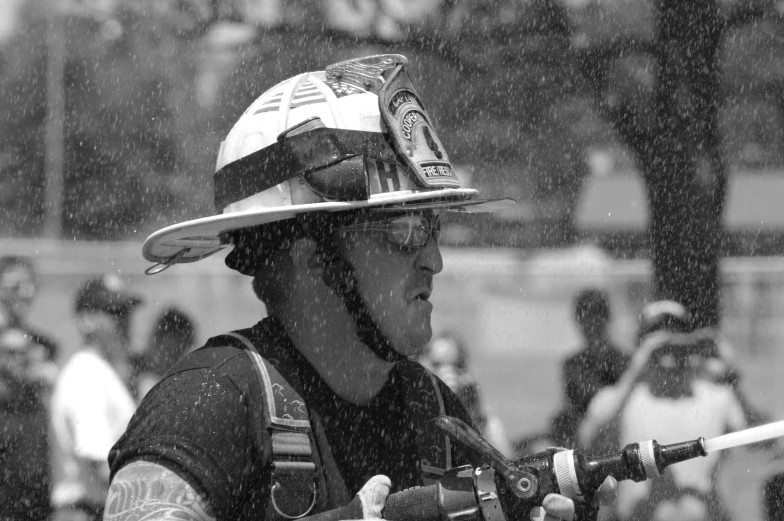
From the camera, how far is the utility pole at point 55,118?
8305mm

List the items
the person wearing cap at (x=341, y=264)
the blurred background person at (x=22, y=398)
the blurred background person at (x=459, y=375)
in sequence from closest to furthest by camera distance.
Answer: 1. the person wearing cap at (x=341, y=264)
2. the blurred background person at (x=22, y=398)
3. the blurred background person at (x=459, y=375)

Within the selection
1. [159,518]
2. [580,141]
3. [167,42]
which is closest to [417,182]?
[159,518]

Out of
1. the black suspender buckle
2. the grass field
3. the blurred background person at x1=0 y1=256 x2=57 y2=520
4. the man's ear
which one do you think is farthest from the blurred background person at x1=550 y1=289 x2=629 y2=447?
the black suspender buckle

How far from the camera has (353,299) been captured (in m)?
2.40

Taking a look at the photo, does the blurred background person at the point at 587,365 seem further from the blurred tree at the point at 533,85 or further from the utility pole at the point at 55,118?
the utility pole at the point at 55,118

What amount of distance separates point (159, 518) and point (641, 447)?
886mm

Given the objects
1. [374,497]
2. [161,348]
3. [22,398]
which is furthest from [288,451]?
[161,348]

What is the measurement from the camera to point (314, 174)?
2359 millimetres

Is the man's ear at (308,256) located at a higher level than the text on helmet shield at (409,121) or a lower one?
lower

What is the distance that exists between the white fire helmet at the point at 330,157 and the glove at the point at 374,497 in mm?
632

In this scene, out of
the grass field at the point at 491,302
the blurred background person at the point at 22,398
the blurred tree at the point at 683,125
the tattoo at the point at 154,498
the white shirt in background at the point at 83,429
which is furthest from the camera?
the grass field at the point at 491,302

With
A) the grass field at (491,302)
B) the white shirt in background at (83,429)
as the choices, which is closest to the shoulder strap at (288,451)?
the white shirt in background at (83,429)

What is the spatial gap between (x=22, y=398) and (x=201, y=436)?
141 inches

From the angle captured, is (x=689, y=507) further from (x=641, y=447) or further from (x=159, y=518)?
(x=159, y=518)
